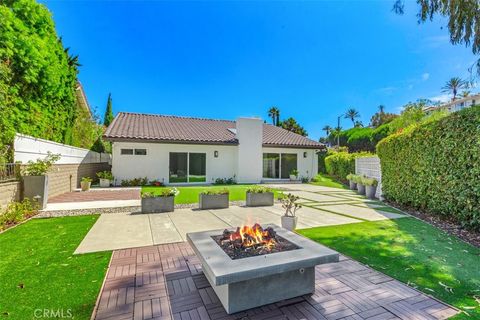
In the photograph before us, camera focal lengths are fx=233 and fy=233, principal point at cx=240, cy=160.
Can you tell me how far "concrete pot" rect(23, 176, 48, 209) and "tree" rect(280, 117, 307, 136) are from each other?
117 feet

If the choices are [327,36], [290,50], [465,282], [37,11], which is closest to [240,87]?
[290,50]

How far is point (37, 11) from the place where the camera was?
989cm

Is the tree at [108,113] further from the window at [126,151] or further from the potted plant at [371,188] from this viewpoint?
the potted plant at [371,188]

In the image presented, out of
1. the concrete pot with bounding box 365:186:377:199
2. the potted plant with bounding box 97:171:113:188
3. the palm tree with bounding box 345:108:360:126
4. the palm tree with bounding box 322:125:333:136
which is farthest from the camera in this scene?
the palm tree with bounding box 322:125:333:136

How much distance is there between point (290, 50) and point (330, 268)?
47.8ft

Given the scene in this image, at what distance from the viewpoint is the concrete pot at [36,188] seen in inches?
301

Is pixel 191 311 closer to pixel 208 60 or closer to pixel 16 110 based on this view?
pixel 16 110

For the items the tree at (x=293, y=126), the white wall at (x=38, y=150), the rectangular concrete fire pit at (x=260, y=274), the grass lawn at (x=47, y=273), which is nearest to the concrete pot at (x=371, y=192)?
the rectangular concrete fire pit at (x=260, y=274)

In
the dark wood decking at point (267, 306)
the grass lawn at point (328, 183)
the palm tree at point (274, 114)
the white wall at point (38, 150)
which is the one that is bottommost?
the dark wood decking at point (267, 306)

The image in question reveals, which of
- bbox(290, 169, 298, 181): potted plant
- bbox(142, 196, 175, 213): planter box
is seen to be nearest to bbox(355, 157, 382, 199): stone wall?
bbox(290, 169, 298, 181): potted plant

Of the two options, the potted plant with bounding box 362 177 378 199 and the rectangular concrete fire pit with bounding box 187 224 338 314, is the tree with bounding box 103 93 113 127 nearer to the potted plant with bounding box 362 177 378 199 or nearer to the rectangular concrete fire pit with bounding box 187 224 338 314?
the potted plant with bounding box 362 177 378 199

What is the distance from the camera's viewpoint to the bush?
1838cm
